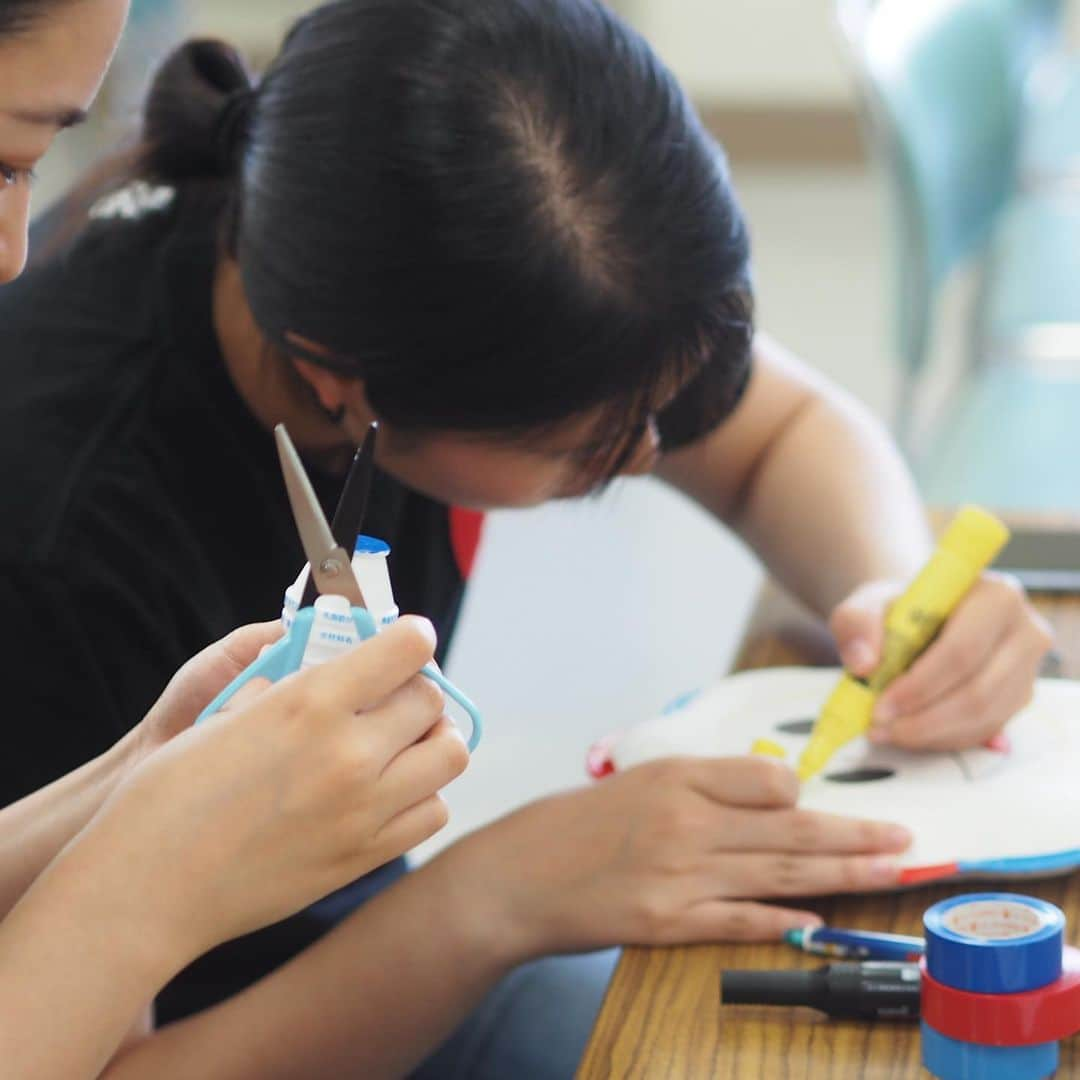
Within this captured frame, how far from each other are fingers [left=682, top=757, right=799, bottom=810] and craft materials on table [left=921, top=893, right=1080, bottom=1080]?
0.16m

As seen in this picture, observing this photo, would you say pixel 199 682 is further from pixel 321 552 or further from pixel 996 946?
pixel 996 946

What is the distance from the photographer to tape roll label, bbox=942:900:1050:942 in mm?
555

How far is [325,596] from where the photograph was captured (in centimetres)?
47

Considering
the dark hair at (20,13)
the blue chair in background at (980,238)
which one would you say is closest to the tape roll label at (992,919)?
the dark hair at (20,13)

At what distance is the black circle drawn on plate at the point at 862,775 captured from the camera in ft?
2.48

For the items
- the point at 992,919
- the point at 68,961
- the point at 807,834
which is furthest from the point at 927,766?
the point at 68,961

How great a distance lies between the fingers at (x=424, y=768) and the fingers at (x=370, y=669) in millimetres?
29

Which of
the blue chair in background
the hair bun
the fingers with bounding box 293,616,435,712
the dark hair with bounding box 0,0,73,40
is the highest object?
the dark hair with bounding box 0,0,73,40

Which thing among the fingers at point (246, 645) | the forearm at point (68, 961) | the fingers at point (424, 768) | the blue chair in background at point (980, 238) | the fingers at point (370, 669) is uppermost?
the fingers at point (370, 669)

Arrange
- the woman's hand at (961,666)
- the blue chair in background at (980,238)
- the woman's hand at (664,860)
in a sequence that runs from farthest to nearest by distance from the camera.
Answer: the blue chair in background at (980,238), the woman's hand at (961,666), the woman's hand at (664,860)

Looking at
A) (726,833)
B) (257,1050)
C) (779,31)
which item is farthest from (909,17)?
(779,31)

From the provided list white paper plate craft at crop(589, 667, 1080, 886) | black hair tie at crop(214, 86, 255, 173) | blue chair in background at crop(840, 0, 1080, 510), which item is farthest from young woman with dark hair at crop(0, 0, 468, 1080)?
blue chair in background at crop(840, 0, 1080, 510)

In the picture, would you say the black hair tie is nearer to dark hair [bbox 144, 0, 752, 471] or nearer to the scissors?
dark hair [bbox 144, 0, 752, 471]

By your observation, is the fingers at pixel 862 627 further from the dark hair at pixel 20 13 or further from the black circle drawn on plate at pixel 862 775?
the dark hair at pixel 20 13
